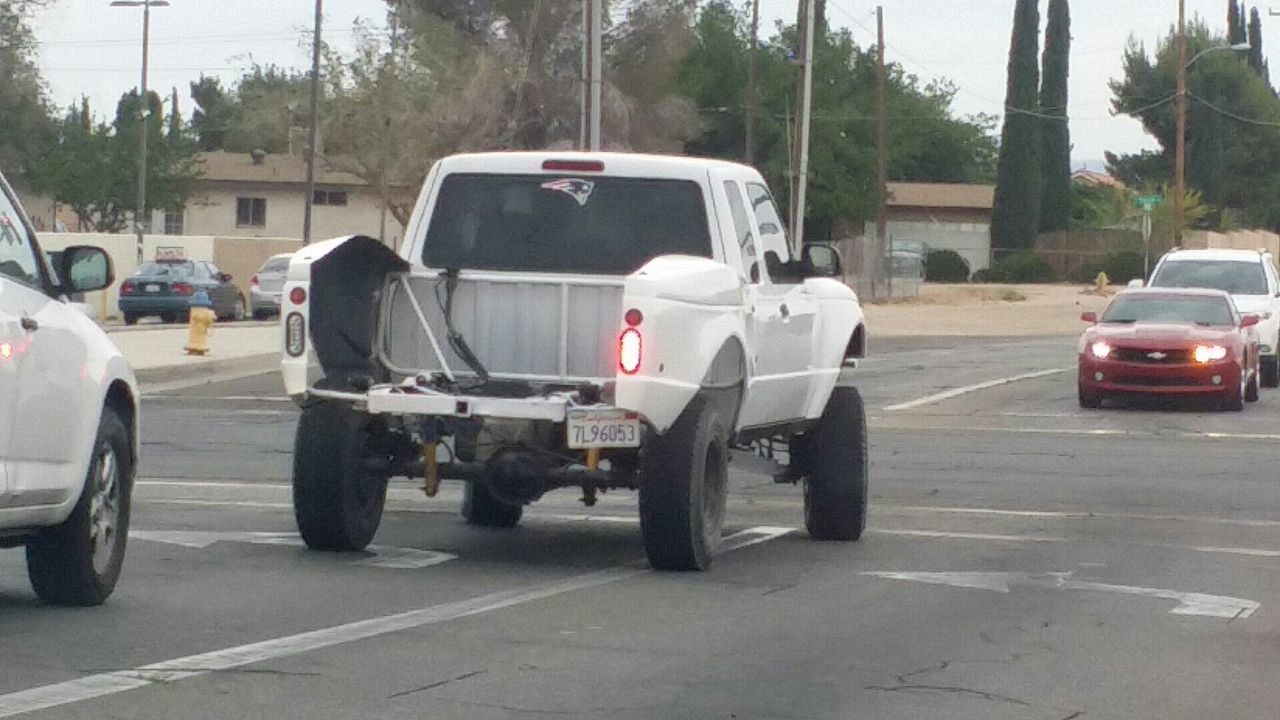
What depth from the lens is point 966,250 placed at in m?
98.9

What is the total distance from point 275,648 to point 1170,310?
1988 cm

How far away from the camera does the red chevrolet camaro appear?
1024 inches

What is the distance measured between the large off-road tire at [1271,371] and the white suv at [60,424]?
23454 mm

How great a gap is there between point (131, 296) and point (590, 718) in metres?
42.7

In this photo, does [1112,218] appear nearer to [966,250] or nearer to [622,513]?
[966,250]

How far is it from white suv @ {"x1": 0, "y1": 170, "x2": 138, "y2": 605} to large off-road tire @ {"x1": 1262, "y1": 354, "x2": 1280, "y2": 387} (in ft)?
76.9

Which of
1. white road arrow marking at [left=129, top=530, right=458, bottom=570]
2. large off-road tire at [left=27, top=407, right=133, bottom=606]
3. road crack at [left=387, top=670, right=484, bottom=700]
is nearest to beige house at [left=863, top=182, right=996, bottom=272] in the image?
white road arrow marking at [left=129, top=530, right=458, bottom=570]

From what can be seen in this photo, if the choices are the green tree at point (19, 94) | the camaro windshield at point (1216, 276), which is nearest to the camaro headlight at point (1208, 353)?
the camaro windshield at point (1216, 276)

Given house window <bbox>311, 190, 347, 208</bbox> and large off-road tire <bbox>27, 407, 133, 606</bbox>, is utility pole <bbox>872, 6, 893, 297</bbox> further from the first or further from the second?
large off-road tire <bbox>27, 407, 133, 606</bbox>

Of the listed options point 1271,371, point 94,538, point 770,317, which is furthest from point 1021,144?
point 94,538

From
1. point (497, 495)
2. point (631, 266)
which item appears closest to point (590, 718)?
point (497, 495)

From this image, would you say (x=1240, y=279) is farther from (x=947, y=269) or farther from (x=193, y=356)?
(x=947, y=269)

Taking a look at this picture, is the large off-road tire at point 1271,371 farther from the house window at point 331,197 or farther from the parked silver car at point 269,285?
the house window at point 331,197

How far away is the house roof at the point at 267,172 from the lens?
91125 millimetres
